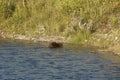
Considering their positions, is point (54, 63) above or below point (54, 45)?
below

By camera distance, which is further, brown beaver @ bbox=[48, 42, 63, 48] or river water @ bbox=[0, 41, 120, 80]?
brown beaver @ bbox=[48, 42, 63, 48]

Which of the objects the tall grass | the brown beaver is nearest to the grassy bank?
the tall grass

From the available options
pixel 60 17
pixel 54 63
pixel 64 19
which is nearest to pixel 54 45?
pixel 64 19

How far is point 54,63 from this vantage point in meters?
54.7

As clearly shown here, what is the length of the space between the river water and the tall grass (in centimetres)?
779

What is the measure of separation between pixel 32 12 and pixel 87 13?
11163 mm

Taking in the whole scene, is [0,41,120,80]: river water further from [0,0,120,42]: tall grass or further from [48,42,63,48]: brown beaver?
[0,0,120,42]: tall grass

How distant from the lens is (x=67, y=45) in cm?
6869

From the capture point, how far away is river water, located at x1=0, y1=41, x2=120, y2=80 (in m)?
47.5

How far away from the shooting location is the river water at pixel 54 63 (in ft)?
156

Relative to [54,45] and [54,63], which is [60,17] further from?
[54,63]

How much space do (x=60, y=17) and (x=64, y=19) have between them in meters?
1.09

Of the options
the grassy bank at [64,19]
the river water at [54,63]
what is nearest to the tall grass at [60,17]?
the grassy bank at [64,19]

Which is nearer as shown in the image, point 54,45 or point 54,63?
point 54,63
